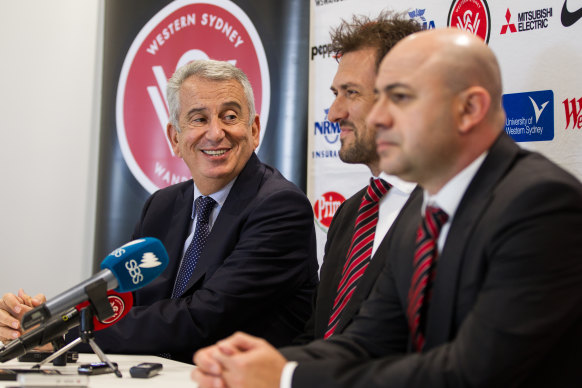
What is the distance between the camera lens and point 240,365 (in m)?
1.50

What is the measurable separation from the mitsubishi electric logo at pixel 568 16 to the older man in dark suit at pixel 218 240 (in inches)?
52.9

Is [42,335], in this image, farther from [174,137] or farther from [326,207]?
[326,207]

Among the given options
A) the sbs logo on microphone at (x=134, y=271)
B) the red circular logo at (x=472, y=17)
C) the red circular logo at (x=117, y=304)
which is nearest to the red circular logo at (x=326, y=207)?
the red circular logo at (x=472, y=17)

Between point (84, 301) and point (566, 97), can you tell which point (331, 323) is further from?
point (566, 97)

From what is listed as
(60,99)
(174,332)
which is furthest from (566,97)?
(60,99)

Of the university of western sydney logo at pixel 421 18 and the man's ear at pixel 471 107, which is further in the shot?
the university of western sydney logo at pixel 421 18

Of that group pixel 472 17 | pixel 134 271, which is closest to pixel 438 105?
pixel 134 271

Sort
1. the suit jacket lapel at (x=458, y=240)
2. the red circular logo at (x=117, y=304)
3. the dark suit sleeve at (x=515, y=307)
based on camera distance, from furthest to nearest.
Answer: the red circular logo at (x=117, y=304) → the suit jacket lapel at (x=458, y=240) → the dark suit sleeve at (x=515, y=307)

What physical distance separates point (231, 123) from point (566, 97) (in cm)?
150

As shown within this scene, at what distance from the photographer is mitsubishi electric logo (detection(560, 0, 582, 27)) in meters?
2.75

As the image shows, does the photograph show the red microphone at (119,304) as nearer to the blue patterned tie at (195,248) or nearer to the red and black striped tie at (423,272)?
the blue patterned tie at (195,248)

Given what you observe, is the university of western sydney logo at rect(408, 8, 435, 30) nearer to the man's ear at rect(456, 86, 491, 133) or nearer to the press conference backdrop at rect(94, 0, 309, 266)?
the press conference backdrop at rect(94, 0, 309, 266)

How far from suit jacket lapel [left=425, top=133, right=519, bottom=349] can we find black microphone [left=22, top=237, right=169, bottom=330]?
3.11 feet

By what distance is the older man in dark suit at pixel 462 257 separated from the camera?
4.25 feet
